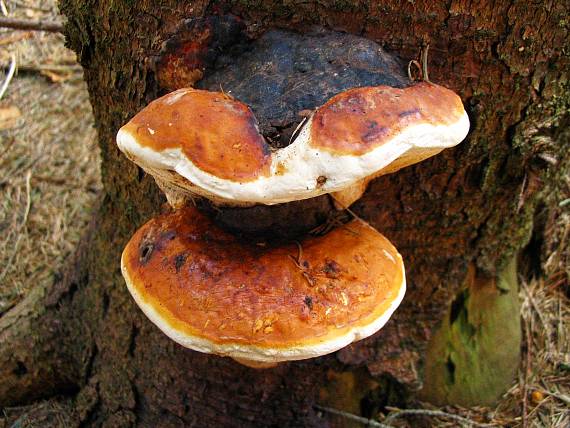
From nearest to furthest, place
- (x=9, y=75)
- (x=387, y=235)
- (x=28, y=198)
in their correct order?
(x=387, y=235)
(x=28, y=198)
(x=9, y=75)

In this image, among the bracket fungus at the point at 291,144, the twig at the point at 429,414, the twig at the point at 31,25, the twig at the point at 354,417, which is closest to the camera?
the bracket fungus at the point at 291,144

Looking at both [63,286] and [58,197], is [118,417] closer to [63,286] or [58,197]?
[63,286]

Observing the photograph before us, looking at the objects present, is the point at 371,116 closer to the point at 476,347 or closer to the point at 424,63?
the point at 424,63

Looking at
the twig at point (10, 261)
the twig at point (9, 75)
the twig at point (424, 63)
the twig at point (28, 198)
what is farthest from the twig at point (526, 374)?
the twig at point (9, 75)

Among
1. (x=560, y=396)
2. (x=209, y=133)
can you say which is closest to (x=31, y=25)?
(x=209, y=133)

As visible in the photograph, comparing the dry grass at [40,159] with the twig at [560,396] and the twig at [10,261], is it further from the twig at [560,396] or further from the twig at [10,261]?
the twig at [560,396]

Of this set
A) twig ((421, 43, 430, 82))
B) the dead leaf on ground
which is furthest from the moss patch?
the dead leaf on ground
